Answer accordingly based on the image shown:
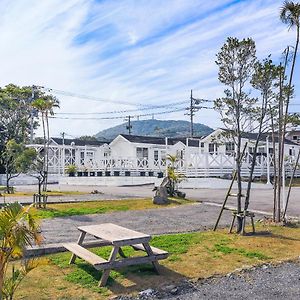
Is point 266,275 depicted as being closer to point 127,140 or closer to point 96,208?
point 96,208

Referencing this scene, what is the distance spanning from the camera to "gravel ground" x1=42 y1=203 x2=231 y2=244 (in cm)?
988

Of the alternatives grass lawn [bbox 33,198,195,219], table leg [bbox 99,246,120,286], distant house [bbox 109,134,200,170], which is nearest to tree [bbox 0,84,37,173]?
distant house [bbox 109,134,200,170]

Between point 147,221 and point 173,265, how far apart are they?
16.4ft

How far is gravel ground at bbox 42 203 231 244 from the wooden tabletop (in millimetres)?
2152

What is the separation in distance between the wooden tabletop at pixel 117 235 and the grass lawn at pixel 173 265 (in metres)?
0.55

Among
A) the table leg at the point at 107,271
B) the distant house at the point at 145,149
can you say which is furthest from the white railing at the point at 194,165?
the table leg at the point at 107,271

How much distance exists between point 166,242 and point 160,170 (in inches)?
1151

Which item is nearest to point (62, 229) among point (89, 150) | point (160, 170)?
point (160, 170)

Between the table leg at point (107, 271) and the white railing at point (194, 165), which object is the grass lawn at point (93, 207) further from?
the white railing at point (194, 165)

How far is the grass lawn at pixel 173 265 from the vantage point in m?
5.56

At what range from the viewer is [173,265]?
22.0 feet

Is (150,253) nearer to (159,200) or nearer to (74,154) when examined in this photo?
(159,200)

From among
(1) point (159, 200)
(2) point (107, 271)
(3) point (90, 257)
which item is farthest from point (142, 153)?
(2) point (107, 271)

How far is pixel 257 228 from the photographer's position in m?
10.2
